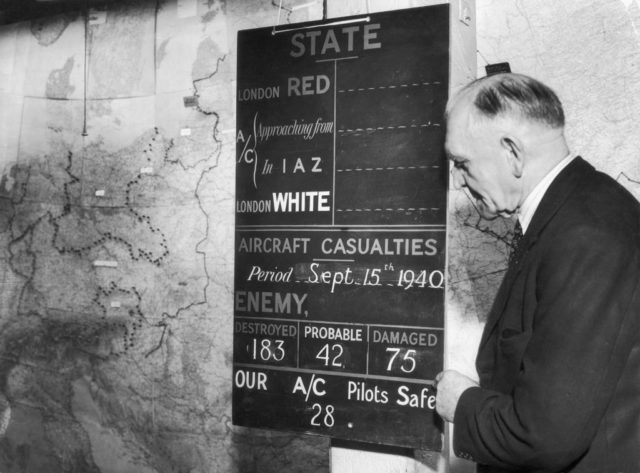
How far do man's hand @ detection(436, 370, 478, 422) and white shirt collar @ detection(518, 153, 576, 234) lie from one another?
42 centimetres

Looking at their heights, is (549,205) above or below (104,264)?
above

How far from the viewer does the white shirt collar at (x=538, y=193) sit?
5.62 ft

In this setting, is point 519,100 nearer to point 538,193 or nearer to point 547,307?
point 538,193

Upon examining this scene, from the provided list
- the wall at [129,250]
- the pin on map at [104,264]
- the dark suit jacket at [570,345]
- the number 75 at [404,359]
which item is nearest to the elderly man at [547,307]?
the dark suit jacket at [570,345]

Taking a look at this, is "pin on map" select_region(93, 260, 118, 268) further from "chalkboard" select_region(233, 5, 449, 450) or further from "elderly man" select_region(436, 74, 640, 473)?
"elderly man" select_region(436, 74, 640, 473)

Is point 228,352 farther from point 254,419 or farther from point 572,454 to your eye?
point 572,454

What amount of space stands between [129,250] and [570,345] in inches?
119

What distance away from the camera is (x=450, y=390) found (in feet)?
6.09

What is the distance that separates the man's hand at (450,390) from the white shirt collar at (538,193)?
1.37 feet

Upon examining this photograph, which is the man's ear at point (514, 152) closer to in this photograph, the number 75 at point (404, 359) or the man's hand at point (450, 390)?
the man's hand at point (450, 390)

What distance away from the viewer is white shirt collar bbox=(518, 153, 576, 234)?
1712mm

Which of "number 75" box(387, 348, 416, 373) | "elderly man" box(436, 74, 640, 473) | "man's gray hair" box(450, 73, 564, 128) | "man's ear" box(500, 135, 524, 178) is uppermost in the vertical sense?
"man's gray hair" box(450, 73, 564, 128)

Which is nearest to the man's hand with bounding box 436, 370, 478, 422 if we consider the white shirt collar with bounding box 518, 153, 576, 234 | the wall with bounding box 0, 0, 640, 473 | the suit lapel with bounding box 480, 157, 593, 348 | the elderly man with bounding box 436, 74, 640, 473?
the elderly man with bounding box 436, 74, 640, 473

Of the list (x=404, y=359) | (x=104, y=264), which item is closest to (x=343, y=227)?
(x=404, y=359)
